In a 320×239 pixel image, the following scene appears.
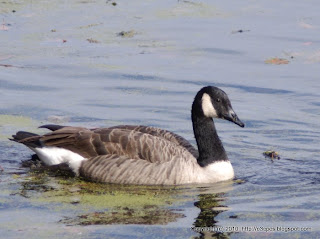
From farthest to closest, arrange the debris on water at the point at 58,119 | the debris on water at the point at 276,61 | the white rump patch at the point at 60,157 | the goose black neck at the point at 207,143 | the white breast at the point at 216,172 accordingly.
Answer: the debris on water at the point at 276,61 → the debris on water at the point at 58,119 → the goose black neck at the point at 207,143 → the white rump patch at the point at 60,157 → the white breast at the point at 216,172

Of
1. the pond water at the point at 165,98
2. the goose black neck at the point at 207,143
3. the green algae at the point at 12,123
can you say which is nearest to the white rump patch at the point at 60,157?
the pond water at the point at 165,98

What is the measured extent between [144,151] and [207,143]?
3.41 feet

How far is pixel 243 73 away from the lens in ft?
55.7

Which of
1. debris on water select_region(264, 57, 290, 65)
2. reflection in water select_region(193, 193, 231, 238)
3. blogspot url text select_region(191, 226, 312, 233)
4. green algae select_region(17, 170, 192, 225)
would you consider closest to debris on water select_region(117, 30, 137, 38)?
debris on water select_region(264, 57, 290, 65)

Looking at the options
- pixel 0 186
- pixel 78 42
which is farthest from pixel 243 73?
pixel 0 186

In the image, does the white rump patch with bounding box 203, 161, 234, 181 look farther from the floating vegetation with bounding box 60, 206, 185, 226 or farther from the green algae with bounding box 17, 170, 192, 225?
the floating vegetation with bounding box 60, 206, 185, 226

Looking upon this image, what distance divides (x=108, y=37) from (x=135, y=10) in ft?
7.90

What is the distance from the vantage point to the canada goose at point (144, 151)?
11758mm

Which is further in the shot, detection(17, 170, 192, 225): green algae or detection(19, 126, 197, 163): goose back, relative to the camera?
detection(19, 126, 197, 163): goose back

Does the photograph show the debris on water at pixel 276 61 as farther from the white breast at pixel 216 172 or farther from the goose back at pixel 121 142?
the white breast at pixel 216 172

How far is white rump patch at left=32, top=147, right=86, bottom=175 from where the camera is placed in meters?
12.1

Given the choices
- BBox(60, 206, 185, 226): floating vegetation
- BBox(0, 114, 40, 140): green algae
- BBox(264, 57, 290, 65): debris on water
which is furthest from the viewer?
BBox(264, 57, 290, 65): debris on water

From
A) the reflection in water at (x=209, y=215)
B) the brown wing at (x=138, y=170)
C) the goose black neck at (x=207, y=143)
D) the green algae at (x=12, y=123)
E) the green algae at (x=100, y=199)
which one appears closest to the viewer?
the reflection in water at (x=209, y=215)

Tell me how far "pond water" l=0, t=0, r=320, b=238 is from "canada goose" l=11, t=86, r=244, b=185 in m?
0.25
